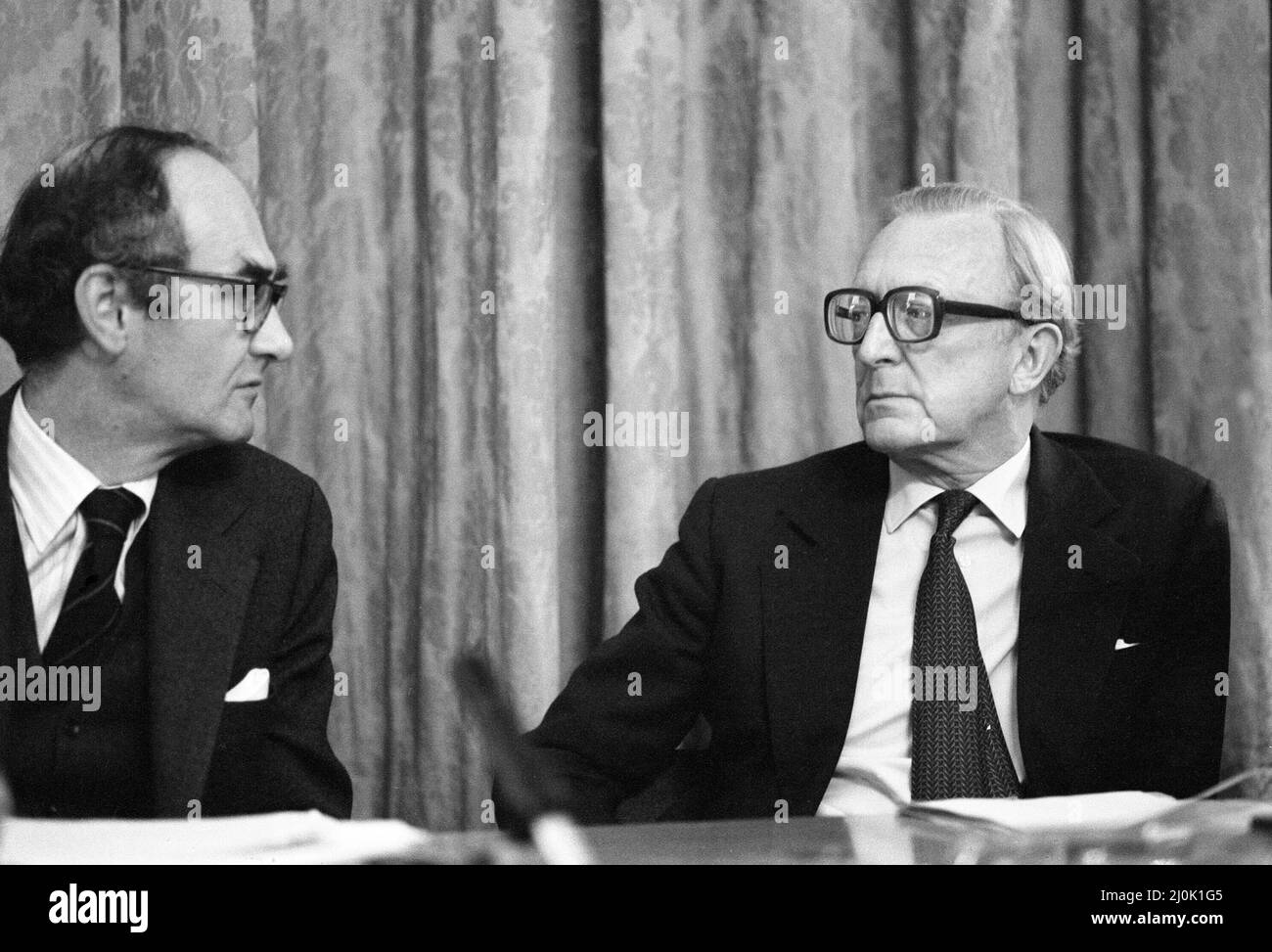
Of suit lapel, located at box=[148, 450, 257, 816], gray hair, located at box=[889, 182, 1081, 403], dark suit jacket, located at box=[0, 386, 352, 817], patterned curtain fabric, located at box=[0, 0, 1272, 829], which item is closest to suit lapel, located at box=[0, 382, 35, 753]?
dark suit jacket, located at box=[0, 386, 352, 817]

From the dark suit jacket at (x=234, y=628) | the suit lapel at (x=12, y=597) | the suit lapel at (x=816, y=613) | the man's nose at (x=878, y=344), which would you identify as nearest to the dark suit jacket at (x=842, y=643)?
the suit lapel at (x=816, y=613)

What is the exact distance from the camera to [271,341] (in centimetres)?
166

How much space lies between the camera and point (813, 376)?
7.04ft

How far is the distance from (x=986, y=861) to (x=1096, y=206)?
4.61 feet

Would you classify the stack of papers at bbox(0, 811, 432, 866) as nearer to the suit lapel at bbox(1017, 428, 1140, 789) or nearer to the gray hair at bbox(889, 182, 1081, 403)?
the suit lapel at bbox(1017, 428, 1140, 789)

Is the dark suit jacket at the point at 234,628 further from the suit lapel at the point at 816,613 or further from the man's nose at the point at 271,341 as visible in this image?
the suit lapel at the point at 816,613

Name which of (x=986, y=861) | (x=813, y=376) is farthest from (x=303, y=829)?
(x=813, y=376)

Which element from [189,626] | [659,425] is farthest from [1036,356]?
[189,626]

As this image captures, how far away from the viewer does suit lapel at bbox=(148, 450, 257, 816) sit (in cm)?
153

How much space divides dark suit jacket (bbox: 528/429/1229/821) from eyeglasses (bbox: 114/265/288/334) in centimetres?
54

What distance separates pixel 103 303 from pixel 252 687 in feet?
1.50

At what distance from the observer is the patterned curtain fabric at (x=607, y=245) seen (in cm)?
202

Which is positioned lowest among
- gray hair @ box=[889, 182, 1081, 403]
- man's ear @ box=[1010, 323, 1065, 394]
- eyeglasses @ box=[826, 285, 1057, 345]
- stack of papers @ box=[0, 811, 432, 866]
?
stack of papers @ box=[0, 811, 432, 866]
